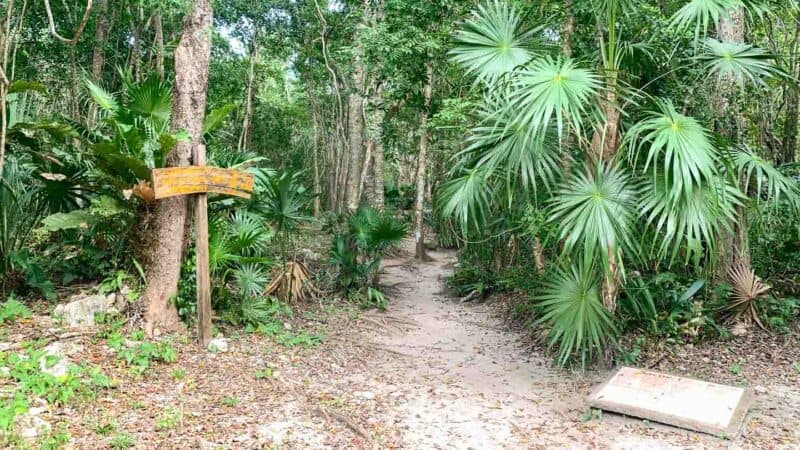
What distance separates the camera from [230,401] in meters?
3.89

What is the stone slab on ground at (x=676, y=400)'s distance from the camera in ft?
12.0

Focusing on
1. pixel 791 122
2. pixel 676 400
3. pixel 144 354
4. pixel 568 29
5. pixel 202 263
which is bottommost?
pixel 676 400

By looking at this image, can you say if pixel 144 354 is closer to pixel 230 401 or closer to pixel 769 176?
pixel 230 401

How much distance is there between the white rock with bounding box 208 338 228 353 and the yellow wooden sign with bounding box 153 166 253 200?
4.33 feet

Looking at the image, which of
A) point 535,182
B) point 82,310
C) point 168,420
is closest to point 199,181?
point 82,310

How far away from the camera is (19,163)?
5.12 meters

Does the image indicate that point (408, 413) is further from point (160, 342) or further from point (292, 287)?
point (292, 287)

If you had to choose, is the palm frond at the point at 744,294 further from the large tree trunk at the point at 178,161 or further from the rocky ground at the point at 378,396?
the large tree trunk at the point at 178,161

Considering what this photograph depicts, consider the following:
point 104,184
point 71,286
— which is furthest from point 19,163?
point 71,286

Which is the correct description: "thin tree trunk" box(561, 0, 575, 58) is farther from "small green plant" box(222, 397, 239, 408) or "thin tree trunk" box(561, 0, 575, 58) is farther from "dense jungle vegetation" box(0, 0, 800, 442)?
"small green plant" box(222, 397, 239, 408)

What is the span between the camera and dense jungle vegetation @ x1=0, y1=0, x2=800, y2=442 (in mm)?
4137

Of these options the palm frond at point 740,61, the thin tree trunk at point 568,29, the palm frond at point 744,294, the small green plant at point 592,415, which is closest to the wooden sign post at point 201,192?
the small green plant at point 592,415

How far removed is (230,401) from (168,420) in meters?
0.50

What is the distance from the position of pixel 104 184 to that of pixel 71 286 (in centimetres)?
99
